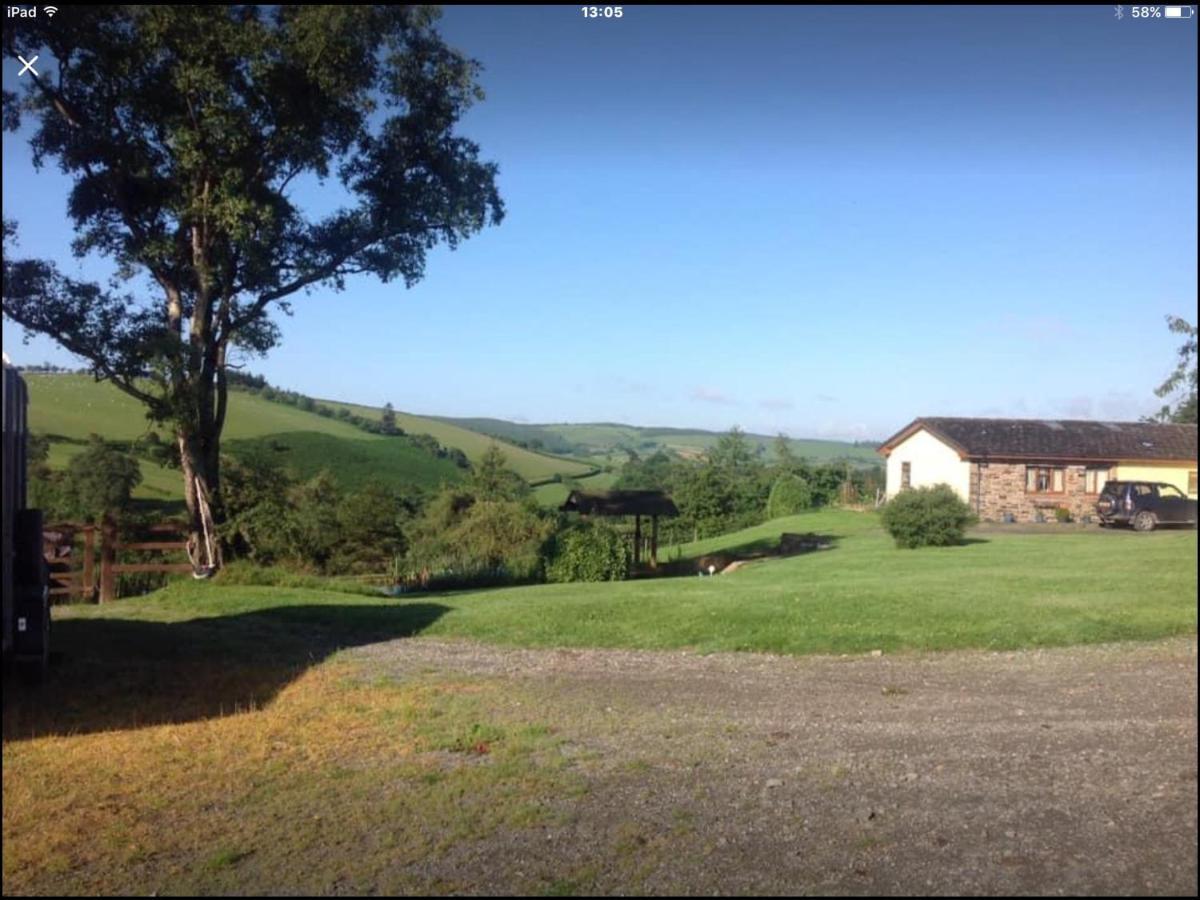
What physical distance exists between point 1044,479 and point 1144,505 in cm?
168

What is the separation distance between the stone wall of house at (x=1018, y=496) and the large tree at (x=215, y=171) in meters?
8.71

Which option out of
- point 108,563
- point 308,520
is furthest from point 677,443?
point 108,563

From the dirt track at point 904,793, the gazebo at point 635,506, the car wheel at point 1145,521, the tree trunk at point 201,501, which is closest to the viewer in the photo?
the dirt track at point 904,793

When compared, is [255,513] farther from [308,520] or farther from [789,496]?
[789,496]

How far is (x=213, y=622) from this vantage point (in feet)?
45.1

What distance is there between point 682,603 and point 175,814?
9186mm

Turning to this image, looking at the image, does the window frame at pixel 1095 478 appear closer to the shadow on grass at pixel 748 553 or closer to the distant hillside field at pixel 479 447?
the shadow on grass at pixel 748 553

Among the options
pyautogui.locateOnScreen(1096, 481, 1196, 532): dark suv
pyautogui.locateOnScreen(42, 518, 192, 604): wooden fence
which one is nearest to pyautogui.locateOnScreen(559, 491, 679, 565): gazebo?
pyautogui.locateOnScreen(42, 518, 192, 604): wooden fence

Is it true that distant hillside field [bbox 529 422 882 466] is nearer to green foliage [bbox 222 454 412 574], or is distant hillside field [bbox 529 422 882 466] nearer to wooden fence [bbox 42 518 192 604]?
green foliage [bbox 222 454 412 574]

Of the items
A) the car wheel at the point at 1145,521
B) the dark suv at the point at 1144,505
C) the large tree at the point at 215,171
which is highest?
the large tree at the point at 215,171

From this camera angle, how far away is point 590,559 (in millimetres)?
22781

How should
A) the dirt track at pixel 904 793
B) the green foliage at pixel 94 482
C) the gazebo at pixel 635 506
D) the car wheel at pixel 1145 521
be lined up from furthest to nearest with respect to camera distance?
the gazebo at pixel 635 506 → the green foliage at pixel 94 482 → the car wheel at pixel 1145 521 → the dirt track at pixel 904 793

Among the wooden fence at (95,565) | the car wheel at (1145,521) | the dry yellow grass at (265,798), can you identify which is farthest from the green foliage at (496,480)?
the car wheel at (1145,521)

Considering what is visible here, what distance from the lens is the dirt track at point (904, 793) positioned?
3.43 meters
